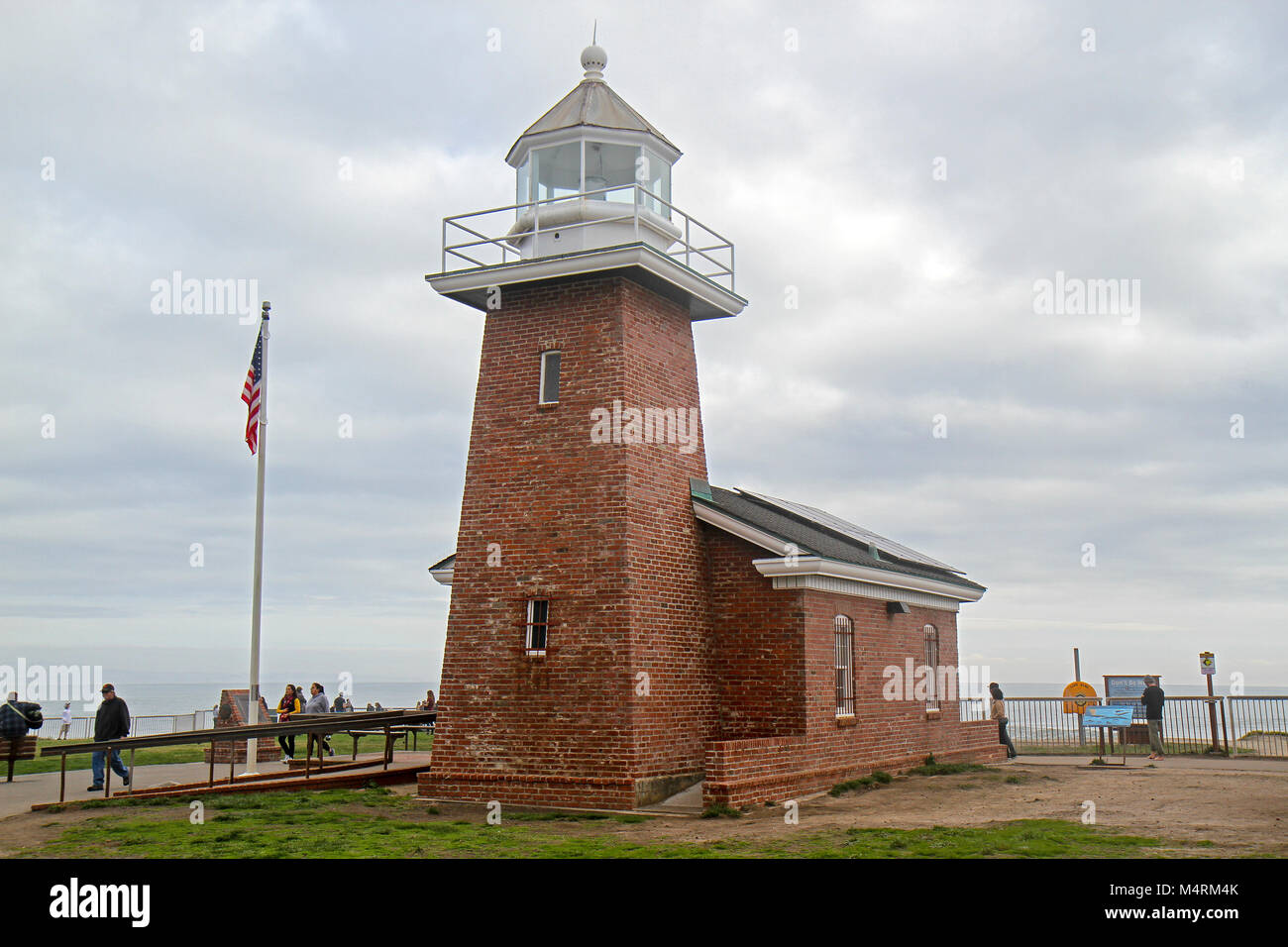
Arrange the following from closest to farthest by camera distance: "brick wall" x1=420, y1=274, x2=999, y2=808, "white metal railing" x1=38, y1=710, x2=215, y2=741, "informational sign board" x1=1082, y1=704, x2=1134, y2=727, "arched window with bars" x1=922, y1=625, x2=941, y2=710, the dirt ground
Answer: the dirt ground
"brick wall" x1=420, y1=274, x2=999, y2=808
"arched window with bars" x1=922, y1=625, x2=941, y2=710
"informational sign board" x1=1082, y1=704, x2=1134, y2=727
"white metal railing" x1=38, y1=710, x2=215, y2=741

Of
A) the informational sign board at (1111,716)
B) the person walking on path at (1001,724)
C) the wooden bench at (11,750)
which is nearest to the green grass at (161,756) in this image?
the wooden bench at (11,750)

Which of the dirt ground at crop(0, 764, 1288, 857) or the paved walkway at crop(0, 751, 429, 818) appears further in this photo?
the paved walkway at crop(0, 751, 429, 818)

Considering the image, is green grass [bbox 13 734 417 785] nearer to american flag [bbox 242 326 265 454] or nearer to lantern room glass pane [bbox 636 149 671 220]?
american flag [bbox 242 326 265 454]

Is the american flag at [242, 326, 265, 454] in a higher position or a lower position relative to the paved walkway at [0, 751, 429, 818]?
higher

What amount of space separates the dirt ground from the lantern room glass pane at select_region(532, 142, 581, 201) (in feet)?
29.9

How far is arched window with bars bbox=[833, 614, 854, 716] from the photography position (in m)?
17.3

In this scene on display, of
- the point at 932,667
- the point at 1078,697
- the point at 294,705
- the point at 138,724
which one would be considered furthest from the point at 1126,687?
the point at 138,724

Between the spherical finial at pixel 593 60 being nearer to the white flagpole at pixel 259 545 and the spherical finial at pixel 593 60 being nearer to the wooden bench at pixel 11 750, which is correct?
the white flagpole at pixel 259 545

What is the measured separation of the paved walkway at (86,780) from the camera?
16.4 m

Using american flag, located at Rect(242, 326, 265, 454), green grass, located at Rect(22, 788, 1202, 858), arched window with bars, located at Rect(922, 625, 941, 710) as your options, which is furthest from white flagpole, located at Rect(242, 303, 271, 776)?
arched window with bars, located at Rect(922, 625, 941, 710)

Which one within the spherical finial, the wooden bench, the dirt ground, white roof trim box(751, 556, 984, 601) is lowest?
the dirt ground

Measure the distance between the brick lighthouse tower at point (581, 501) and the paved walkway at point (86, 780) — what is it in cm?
476

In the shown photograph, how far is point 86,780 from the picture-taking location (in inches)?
774

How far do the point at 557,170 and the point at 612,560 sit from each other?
622 centimetres
